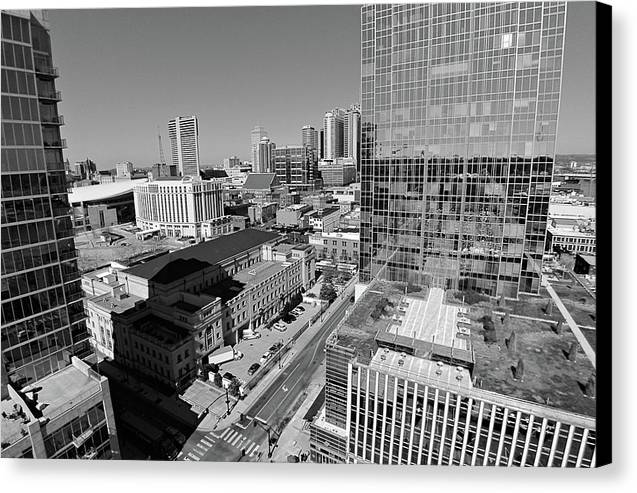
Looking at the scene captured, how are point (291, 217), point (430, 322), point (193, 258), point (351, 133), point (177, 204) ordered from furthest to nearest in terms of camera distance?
1. point (351, 133)
2. point (291, 217)
3. point (177, 204)
4. point (193, 258)
5. point (430, 322)

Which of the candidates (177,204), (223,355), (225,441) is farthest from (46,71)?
(177,204)

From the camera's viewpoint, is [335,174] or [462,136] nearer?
[462,136]

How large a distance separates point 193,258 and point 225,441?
1633 centimetres

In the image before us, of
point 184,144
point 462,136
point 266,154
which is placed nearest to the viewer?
point 462,136

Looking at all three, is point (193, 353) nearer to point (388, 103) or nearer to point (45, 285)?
point (45, 285)

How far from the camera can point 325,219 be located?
5506cm

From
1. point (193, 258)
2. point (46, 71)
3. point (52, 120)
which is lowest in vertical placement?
point (193, 258)

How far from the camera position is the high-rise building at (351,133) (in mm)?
107625

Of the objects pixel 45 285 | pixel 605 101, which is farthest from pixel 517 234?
pixel 45 285

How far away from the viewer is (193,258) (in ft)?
95.3

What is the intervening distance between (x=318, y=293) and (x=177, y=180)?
36963 mm

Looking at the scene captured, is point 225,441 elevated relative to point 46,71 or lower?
lower

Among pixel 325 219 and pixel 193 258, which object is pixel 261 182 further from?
pixel 193 258

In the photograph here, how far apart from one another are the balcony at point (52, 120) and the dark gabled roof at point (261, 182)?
67.0 meters
